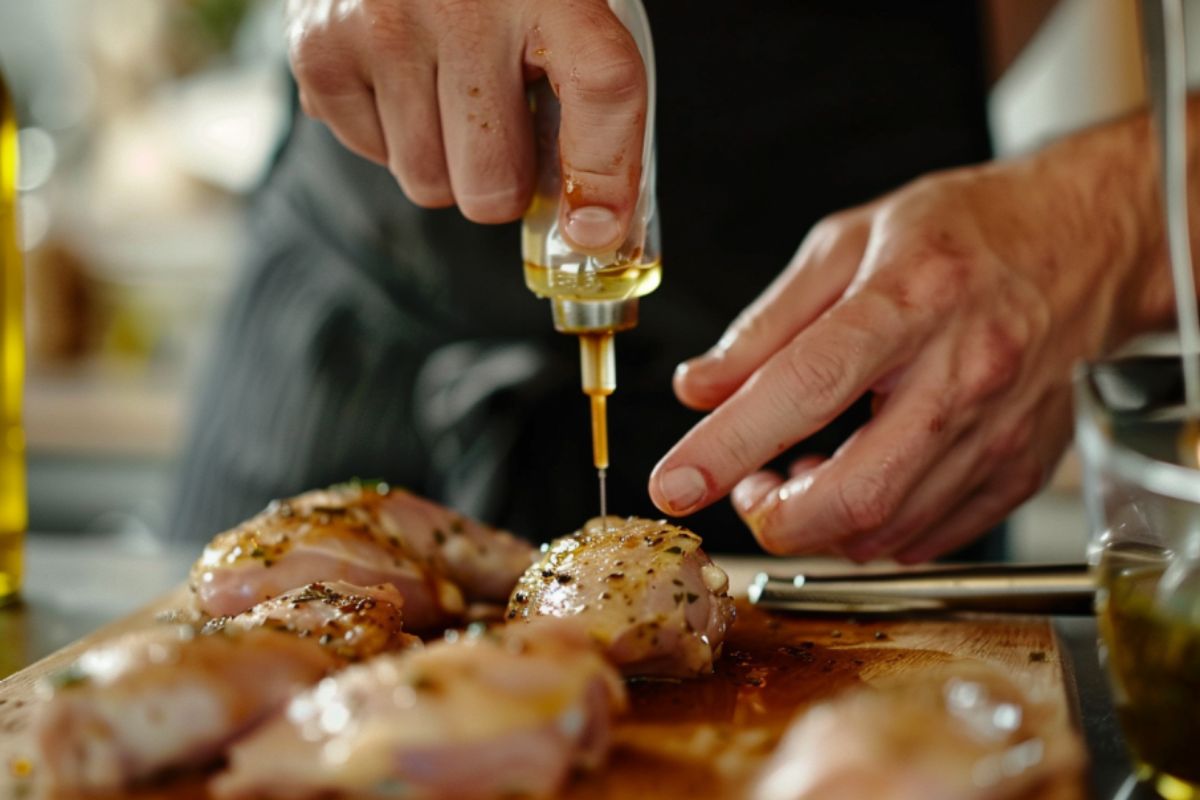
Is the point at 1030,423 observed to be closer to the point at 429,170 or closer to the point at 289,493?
the point at 429,170

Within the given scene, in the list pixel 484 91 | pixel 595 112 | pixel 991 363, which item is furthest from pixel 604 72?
pixel 991 363

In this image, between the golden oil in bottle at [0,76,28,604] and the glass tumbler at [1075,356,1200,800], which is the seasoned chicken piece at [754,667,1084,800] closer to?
the glass tumbler at [1075,356,1200,800]

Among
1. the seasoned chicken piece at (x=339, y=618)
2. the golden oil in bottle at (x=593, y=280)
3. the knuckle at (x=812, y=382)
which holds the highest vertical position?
the golden oil in bottle at (x=593, y=280)

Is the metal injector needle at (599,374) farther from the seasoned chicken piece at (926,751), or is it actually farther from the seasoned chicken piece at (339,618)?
the seasoned chicken piece at (926,751)

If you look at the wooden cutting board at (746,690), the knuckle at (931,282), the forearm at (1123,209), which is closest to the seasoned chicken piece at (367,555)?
the wooden cutting board at (746,690)

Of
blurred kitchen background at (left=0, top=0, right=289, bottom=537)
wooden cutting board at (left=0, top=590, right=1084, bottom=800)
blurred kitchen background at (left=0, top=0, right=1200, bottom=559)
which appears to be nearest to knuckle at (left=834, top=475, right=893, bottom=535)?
wooden cutting board at (left=0, top=590, right=1084, bottom=800)

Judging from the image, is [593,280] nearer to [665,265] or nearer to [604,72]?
[604,72]

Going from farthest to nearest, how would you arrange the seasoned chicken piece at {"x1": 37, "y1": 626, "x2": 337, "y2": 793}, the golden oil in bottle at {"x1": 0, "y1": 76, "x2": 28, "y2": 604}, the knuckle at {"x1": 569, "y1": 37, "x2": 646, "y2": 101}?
A: the golden oil in bottle at {"x1": 0, "y1": 76, "x2": 28, "y2": 604}
the knuckle at {"x1": 569, "y1": 37, "x2": 646, "y2": 101}
the seasoned chicken piece at {"x1": 37, "y1": 626, "x2": 337, "y2": 793}
